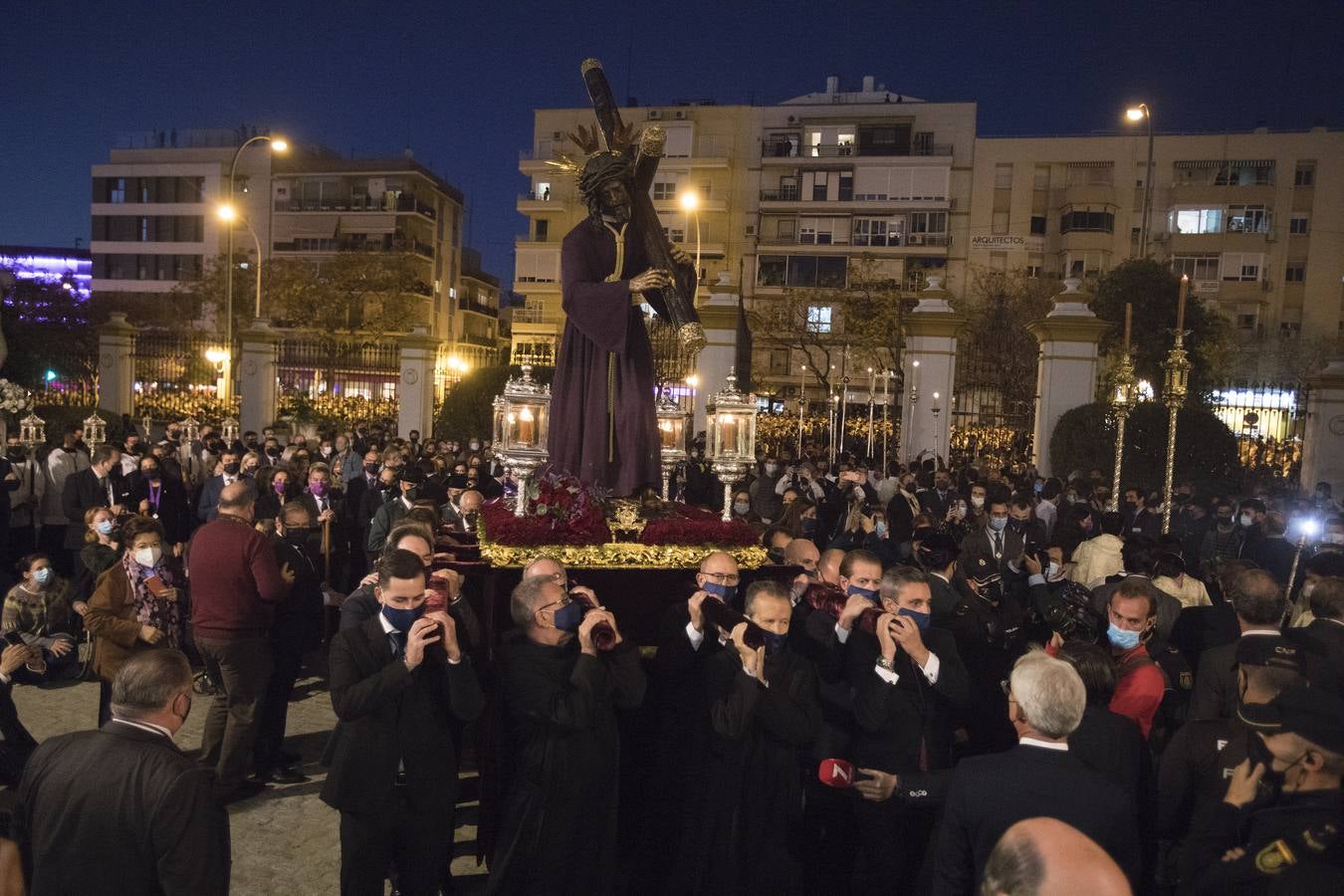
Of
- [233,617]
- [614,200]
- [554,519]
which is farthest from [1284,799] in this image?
[614,200]

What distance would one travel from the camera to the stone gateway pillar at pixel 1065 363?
16.6 metres

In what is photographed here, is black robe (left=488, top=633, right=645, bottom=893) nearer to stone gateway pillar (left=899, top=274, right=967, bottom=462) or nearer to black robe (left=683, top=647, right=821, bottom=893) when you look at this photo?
black robe (left=683, top=647, right=821, bottom=893)

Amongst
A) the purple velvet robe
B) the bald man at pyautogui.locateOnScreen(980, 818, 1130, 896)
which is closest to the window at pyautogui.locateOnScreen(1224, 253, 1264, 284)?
the purple velvet robe

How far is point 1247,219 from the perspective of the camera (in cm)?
4559

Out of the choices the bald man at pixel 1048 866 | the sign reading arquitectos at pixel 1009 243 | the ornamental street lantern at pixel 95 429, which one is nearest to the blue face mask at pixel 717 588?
the bald man at pixel 1048 866

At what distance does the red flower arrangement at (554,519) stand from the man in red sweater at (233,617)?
4.71 feet

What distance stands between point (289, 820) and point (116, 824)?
300 centimetres

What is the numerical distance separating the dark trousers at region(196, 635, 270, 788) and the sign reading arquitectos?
47.9 metres

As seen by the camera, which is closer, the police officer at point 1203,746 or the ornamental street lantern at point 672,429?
the police officer at point 1203,746

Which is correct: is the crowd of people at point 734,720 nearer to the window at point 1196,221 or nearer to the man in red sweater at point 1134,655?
the man in red sweater at point 1134,655

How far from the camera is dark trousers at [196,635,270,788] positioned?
610 centimetres

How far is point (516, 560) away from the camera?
6.01m

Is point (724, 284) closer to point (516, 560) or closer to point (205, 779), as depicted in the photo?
point (516, 560)

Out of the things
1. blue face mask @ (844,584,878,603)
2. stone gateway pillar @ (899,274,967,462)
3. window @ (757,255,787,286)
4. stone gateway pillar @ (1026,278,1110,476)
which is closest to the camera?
blue face mask @ (844,584,878,603)
